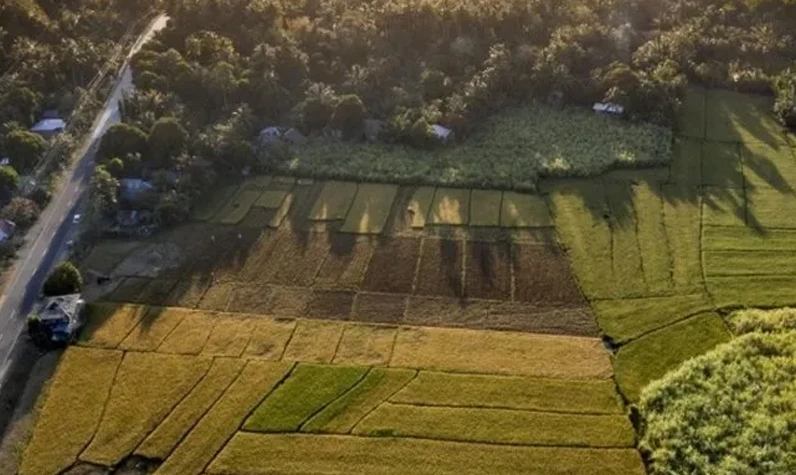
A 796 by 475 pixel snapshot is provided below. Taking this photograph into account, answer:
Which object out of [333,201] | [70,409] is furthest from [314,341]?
[333,201]

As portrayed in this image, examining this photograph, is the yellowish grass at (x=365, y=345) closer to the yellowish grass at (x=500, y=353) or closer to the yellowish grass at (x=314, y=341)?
the yellowish grass at (x=314, y=341)

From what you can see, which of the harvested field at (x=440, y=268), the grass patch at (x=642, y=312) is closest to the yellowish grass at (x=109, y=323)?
the harvested field at (x=440, y=268)

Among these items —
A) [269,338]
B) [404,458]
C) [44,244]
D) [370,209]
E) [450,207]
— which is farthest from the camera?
[370,209]

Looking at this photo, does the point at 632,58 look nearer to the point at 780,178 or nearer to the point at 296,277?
the point at 780,178

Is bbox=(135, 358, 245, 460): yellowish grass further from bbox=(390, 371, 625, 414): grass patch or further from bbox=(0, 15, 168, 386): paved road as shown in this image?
bbox=(0, 15, 168, 386): paved road

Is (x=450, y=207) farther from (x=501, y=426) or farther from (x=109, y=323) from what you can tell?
(x=109, y=323)

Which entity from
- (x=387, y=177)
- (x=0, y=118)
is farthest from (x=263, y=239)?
(x=0, y=118)
